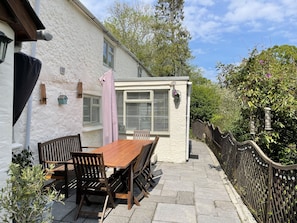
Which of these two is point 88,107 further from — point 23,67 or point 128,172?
point 23,67

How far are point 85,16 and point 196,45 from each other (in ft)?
57.8

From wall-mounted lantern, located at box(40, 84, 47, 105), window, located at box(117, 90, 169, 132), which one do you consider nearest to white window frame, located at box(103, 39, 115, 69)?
window, located at box(117, 90, 169, 132)

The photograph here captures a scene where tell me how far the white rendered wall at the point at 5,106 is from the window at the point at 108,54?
697cm

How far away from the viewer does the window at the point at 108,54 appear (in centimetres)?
955

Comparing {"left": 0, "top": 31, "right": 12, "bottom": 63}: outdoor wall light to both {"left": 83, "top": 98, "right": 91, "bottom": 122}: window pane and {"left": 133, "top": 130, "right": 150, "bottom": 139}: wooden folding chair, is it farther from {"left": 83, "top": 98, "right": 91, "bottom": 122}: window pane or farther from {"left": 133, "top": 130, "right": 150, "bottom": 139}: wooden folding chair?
{"left": 133, "top": 130, "right": 150, "bottom": 139}: wooden folding chair

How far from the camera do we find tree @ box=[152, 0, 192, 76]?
2198 centimetres

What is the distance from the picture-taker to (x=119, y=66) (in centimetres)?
1122

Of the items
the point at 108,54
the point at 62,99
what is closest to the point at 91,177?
the point at 62,99

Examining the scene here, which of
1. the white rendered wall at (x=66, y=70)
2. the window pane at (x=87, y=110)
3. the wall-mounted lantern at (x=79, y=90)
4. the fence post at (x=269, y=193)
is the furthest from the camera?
Result: the window pane at (x=87, y=110)

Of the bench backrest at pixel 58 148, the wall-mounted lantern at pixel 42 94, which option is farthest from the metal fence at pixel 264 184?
the wall-mounted lantern at pixel 42 94

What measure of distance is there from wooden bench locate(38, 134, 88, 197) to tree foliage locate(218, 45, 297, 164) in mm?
4294

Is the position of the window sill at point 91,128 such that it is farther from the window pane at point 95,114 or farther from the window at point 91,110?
the window pane at point 95,114

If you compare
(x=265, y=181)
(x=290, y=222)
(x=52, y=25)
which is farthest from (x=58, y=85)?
(x=290, y=222)

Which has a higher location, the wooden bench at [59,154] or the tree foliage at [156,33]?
the tree foliage at [156,33]
